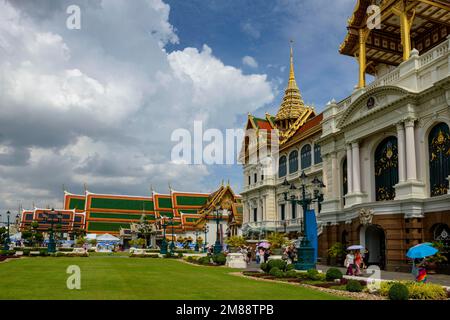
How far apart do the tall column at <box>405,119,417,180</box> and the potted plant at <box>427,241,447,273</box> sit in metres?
4.28

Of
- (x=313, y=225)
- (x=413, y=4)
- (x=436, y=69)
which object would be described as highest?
(x=413, y=4)

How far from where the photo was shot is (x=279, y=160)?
2130 inches

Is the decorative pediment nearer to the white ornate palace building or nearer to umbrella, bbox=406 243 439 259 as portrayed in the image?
the white ornate palace building

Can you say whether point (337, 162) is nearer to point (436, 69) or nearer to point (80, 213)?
point (436, 69)

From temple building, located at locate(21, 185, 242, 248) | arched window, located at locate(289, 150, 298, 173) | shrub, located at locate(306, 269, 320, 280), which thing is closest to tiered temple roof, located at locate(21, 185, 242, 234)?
temple building, located at locate(21, 185, 242, 248)

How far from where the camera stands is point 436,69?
25359 mm

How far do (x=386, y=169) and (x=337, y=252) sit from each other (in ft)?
21.0

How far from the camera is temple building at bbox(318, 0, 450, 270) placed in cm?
2523

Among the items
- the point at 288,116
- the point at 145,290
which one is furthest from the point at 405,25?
the point at 288,116

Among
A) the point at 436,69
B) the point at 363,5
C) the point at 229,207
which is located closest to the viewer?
the point at 436,69

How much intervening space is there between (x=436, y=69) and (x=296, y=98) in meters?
38.6

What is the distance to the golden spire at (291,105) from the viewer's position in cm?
6142

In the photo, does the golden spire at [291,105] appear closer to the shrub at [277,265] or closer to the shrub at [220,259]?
the shrub at [220,259]
